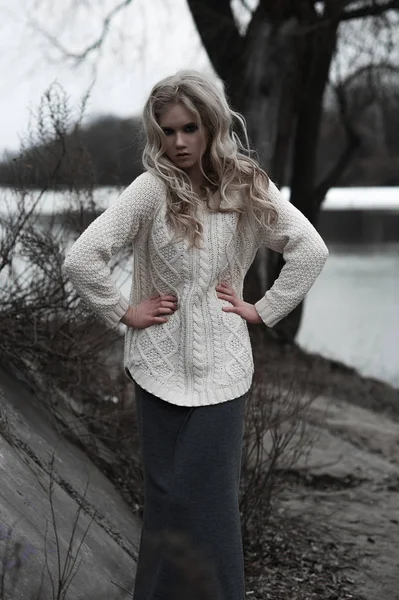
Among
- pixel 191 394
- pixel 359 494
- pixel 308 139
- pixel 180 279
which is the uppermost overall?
pixel 180 279

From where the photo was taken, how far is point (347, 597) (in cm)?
390

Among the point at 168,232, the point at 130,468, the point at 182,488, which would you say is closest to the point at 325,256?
the point at 168,232

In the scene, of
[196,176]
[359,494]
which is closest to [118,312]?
[196,176]

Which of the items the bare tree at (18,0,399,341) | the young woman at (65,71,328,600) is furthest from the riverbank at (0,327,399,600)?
the bare tree at (18,0,399,341)

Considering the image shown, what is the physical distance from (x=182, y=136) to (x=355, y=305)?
1563 cm

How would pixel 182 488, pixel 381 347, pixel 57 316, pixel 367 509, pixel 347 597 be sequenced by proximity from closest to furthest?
pixel 182 488 < pixel 347 597 < pixel 57 316 < pixel 367 509 < pixel 381 347

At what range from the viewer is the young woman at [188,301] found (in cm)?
292

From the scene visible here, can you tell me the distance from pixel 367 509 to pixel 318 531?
1.62 ft

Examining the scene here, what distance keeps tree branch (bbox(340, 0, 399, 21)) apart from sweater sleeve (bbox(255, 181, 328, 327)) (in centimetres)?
669

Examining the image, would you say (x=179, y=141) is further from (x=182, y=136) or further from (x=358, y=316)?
(x=358, y=316)

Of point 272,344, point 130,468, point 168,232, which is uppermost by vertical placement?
point 168,232

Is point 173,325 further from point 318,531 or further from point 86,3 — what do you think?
point 86,3

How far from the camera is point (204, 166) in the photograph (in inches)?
120

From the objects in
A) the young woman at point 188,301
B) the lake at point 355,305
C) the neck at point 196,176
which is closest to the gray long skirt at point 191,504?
the young woman at point 188,301
